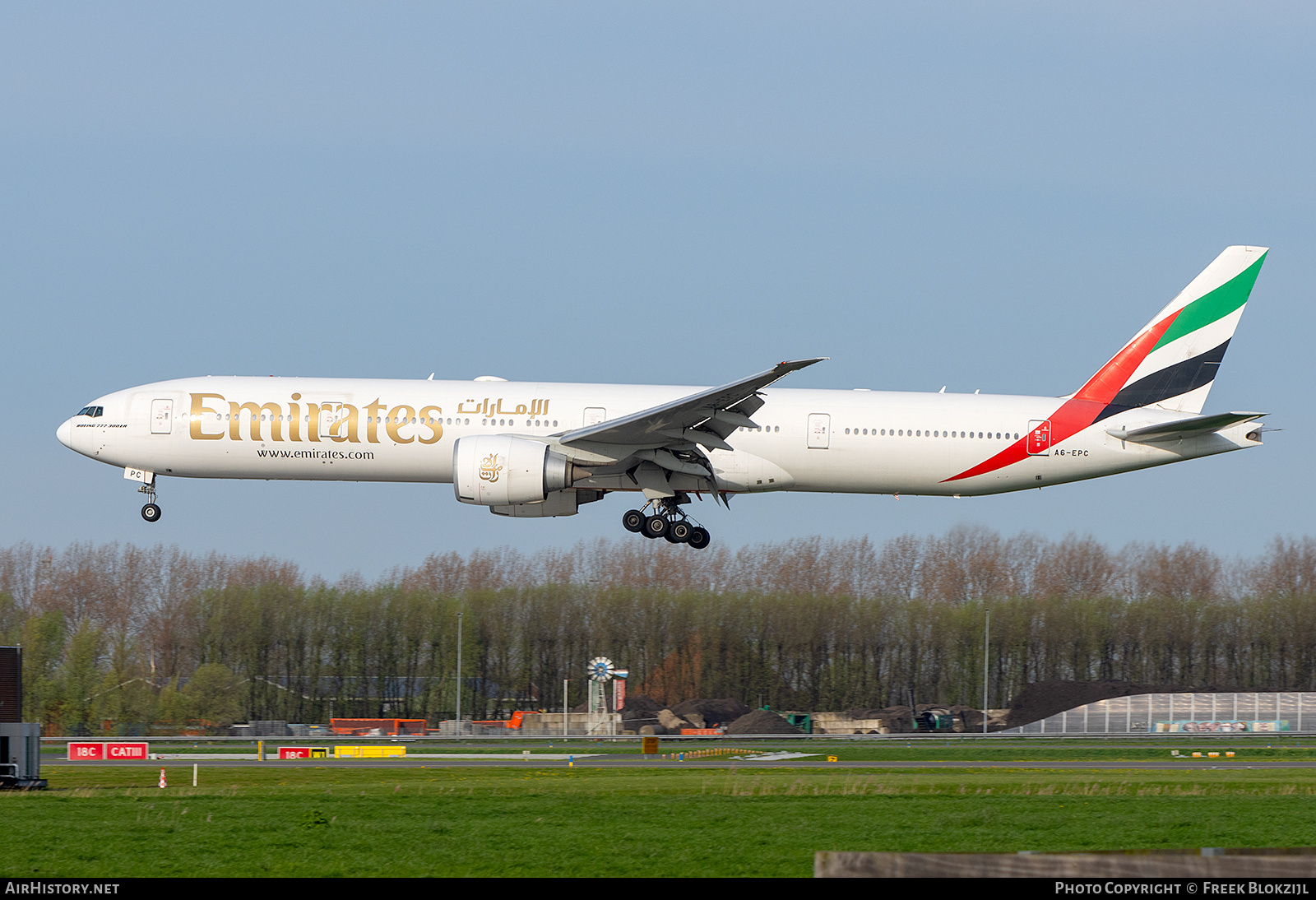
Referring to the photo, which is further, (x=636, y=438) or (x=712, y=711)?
(x=712, y=711)

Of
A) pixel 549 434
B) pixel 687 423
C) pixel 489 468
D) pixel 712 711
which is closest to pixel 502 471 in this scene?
pixel 489 468

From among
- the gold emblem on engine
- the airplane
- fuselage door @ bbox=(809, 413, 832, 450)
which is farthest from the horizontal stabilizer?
the gold emblem on engine

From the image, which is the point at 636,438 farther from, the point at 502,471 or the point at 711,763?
the point at 711,763

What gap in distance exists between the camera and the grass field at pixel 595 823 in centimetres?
1524

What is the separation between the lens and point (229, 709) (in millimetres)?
69375

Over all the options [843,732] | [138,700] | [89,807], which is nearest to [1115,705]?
[843,732]

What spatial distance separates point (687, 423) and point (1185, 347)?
46.1ft

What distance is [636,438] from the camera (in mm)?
30672

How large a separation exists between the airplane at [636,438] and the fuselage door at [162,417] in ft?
0.09

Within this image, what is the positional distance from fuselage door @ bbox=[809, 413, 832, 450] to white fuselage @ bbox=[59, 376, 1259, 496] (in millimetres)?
40

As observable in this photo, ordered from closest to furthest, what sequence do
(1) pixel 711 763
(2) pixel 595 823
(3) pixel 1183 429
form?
1. (2) pixel 595 823
2. (3) pixel 1183 429
3. (1) pixel 711 763

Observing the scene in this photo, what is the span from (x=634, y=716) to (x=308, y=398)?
42.6 m

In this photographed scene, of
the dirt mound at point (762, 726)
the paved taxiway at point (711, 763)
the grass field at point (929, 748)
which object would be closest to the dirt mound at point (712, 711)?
the dirt mound at point (762, 726)

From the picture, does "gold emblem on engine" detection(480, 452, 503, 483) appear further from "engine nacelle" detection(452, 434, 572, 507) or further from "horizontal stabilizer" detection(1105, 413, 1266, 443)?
"horizontal stabilizer" detection(1105, 413, 1266, 443)
